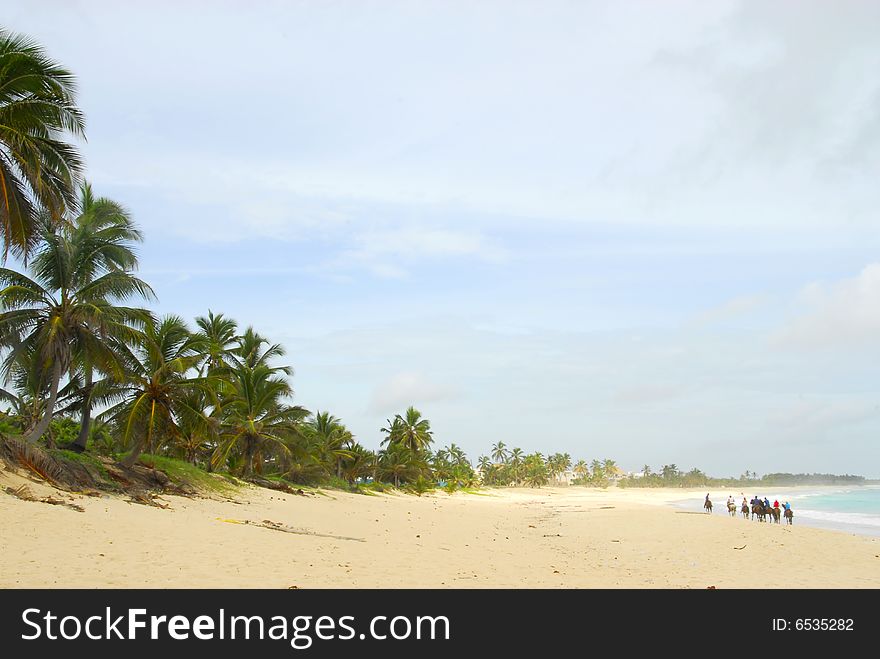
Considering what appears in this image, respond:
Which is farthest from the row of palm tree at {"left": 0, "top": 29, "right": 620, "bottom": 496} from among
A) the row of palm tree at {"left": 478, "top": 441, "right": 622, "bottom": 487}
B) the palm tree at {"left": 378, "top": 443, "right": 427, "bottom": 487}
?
the row of palm tree at {"left": 478, "top": 441, "right": 622, "bottom": 487}

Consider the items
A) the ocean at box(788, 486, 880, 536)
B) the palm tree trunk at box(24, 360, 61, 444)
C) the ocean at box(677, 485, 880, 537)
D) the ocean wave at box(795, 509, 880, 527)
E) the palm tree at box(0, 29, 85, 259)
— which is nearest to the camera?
the palm tree at box(0, 29, 85, 259)

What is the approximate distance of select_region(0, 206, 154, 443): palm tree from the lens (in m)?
19.2

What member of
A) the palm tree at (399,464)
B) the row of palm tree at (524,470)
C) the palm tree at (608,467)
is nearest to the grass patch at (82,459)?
the palm tree at (399,464)

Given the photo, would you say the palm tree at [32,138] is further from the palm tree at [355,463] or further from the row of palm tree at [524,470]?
the row of palm tree at [524,470]

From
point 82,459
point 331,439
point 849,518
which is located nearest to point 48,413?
point 82,459

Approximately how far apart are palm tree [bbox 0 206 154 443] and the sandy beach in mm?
5832

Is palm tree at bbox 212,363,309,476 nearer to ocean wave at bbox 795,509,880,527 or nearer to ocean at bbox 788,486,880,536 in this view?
ocean at bbox 788,486,880,536

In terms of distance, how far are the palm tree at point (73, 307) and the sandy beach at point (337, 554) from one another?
19.1ft

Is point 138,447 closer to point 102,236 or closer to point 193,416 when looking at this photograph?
point 193,416

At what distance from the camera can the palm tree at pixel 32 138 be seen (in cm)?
1435

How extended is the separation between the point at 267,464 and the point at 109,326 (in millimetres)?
25047

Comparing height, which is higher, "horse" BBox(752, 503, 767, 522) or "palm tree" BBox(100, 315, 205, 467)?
"palm tree" BBox(100, 315, 205, 467)

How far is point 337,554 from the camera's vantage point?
12.4 metres
